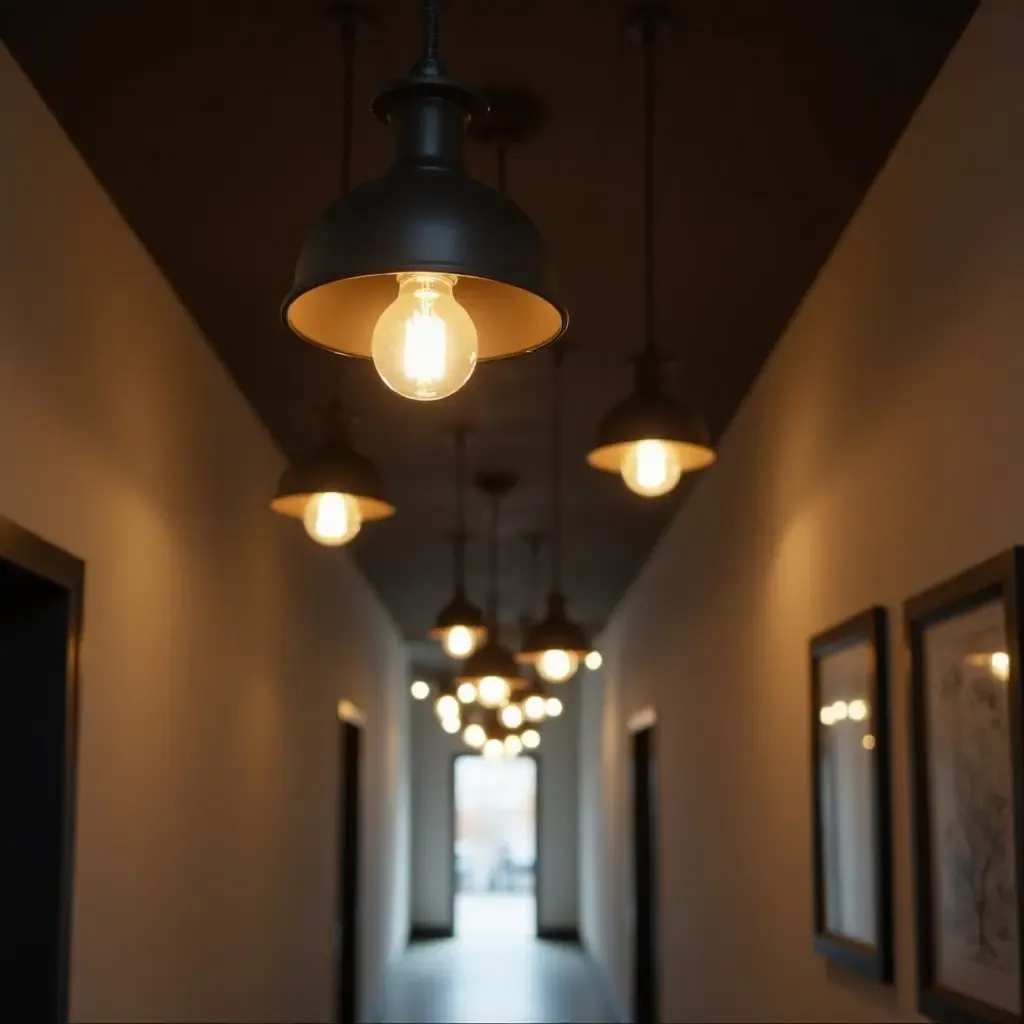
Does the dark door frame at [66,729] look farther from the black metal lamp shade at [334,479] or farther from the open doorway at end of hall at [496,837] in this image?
the open doorway at end of hall at [496,837]

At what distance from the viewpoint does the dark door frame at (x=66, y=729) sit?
7.97 ft

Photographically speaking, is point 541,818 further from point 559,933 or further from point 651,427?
point 651,427

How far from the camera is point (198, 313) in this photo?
372 centimetres

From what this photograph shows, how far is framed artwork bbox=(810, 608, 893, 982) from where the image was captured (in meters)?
2.85

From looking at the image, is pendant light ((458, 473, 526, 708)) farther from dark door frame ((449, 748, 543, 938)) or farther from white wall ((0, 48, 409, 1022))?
dark door frame ((449, 748, 543, 938))

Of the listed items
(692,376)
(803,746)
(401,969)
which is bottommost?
(401,969)

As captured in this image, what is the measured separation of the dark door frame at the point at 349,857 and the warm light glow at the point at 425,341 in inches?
239

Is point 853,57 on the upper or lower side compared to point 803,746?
upper

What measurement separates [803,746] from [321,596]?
10.6 ft

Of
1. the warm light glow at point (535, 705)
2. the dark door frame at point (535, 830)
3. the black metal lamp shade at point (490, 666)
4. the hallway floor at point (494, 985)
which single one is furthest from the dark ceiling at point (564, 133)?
the dark door frame at point (535, 830)

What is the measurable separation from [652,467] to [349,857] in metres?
6.18

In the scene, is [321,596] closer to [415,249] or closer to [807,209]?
[807,209]

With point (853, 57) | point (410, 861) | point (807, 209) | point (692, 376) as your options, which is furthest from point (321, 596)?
→ point (410, 861)

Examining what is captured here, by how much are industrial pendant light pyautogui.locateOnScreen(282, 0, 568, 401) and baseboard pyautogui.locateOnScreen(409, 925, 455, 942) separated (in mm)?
13972
